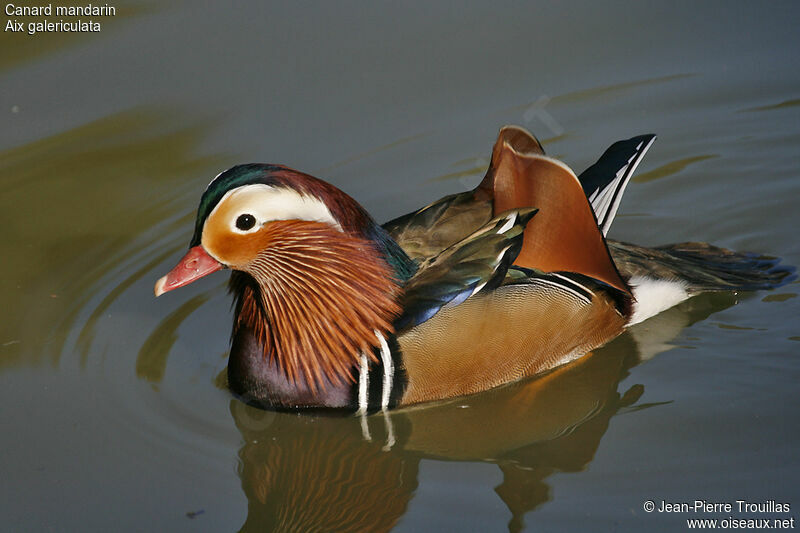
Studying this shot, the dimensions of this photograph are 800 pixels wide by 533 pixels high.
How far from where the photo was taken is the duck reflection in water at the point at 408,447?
468 cm

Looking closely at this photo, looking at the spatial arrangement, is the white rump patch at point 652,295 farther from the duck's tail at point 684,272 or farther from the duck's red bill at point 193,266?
the duck's red bill at point 193,266

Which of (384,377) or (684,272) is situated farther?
(684,272)

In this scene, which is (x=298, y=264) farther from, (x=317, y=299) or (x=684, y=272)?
(x=684, y=272)

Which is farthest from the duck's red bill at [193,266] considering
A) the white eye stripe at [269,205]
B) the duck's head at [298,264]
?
the white eye stripe at [269,205]

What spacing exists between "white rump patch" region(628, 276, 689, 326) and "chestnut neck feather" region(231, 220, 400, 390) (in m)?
1.31

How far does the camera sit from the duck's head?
15.6 ft

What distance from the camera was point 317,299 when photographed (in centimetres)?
519

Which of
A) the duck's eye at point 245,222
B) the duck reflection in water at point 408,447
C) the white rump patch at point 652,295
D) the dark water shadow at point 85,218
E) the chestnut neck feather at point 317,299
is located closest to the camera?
the duck reflection in water at point 408,447

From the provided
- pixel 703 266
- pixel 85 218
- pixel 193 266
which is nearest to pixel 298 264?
pixel 193 266

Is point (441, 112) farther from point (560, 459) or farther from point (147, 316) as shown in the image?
point (560, 459)

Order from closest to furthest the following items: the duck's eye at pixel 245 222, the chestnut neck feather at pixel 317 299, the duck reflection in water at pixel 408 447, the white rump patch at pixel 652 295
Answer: the duck reflection in water at pixel 408 447 < the duck's eye at pixel 245 222 < the chestnut neck feather at pixel 317 299 < the white rump patch at pixel 652 295

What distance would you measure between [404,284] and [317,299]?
425 mm

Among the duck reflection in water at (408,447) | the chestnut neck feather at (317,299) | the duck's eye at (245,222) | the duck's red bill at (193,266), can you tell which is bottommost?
the duck reflection in water at (408,447)

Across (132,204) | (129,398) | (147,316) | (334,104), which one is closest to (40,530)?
(129,398)
